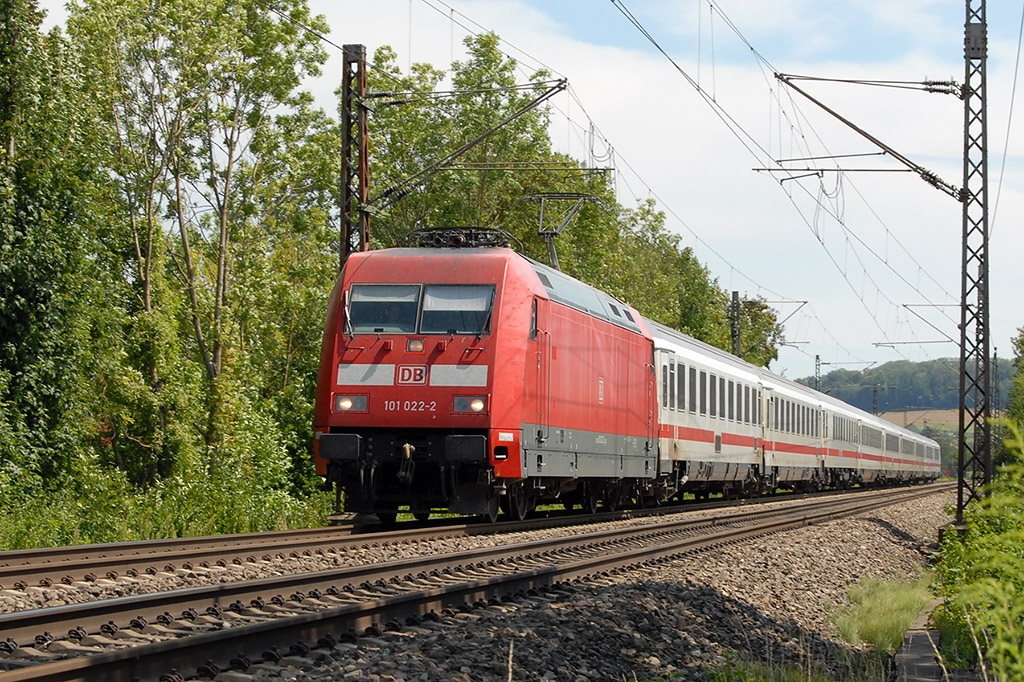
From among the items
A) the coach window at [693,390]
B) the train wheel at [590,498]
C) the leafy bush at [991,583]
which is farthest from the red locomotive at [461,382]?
the coach window at [693,390]

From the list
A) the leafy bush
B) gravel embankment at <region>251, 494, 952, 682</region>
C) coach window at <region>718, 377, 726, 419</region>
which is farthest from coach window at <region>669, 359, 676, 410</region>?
the leafy bush

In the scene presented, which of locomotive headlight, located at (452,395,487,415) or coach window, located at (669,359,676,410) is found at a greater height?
coach window, located at (669,359,676,410)

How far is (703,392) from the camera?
2517 centimetres

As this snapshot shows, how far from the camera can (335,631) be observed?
7316mm

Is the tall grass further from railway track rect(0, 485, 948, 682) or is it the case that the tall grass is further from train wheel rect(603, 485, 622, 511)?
train wheel rect(603, 485, 622, 511)

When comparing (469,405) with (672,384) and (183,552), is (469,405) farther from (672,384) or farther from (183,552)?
(672,384)

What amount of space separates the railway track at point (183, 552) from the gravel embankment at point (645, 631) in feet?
10.2

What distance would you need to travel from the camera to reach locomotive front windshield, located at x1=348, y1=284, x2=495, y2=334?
14617 mm

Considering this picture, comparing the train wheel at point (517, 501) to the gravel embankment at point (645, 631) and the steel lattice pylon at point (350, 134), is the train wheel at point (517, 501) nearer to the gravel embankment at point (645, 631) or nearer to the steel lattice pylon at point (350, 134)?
the gravel embankment at point (645, 631)

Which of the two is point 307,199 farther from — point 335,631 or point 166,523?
point 335,631

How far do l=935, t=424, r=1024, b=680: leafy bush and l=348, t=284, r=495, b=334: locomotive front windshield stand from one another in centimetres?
621

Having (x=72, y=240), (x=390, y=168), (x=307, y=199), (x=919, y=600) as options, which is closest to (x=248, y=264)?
(x=307, y=199)

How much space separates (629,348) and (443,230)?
210 inches

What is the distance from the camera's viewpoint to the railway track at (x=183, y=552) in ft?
30.5
